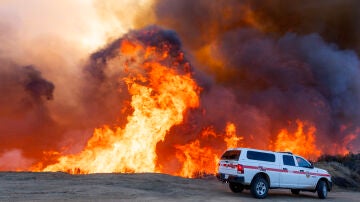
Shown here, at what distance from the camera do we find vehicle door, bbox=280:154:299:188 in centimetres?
1703

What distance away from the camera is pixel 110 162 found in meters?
25.8

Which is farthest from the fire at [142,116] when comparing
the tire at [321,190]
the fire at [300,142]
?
the fire at [300,142]

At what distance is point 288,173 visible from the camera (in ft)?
56.4

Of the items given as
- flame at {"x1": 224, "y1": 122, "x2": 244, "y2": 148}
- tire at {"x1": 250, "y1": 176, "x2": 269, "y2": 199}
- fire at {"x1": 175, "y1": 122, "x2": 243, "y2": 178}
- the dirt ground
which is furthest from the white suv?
flame at {"x1": 224, "y1": 122, "x2": 244, "y2": 148}

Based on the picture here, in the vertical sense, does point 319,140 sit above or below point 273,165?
above

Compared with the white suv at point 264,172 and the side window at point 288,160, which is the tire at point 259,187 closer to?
the white suv at point 264,172

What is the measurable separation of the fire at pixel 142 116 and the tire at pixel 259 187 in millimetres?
11711

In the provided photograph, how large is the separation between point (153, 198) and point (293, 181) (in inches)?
284

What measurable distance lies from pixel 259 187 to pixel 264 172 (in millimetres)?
713

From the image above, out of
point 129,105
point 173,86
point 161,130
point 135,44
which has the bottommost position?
point 161,130

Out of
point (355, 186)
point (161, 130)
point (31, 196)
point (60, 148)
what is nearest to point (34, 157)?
point (60, 148)

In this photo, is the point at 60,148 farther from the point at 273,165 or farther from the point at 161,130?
the point at 273,165

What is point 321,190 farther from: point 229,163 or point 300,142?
point 300,142

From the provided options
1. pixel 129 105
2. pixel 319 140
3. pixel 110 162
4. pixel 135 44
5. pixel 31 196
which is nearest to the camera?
pixel 31 196
